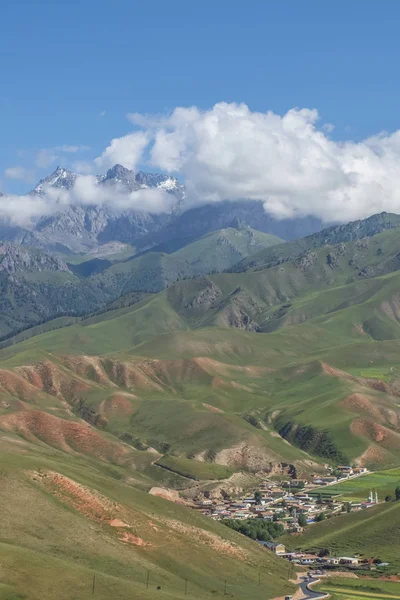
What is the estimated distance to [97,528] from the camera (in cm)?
17750

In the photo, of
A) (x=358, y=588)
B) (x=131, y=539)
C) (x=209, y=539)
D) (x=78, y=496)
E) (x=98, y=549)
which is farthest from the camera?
(x=209, y=539)

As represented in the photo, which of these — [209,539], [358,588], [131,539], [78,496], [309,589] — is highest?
[78,496]

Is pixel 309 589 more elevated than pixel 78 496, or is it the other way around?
pixel 78 496

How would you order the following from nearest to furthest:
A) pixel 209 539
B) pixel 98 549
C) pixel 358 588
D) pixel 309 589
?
pixel 98 549 < pixel 309 589 < pixel 358 588 < pixel 209 539

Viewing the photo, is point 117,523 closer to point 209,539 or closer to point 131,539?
point 131,539

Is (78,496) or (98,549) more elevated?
(78,496)

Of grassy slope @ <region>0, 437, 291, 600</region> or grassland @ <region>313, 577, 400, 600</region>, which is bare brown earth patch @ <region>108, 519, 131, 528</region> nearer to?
grassy slope @ <region>0, 437, 291, 600</region>

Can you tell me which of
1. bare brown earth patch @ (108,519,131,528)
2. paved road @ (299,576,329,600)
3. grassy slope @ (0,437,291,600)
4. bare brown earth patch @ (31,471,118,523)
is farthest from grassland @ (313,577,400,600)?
bare brown earth patch @ (31,471,118,523)

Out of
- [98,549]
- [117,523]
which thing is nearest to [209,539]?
[117,523]

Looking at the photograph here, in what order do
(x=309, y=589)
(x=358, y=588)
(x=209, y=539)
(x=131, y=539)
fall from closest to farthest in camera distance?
(x=131, y=539)
(x=309, y=589)
(x=358, y=588)
(x=209, y=539)

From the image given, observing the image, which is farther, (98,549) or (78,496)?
(78,496)

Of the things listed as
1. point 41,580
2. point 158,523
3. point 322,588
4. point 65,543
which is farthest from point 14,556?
point 322,588

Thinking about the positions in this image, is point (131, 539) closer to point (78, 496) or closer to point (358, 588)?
A: point (78, 496)

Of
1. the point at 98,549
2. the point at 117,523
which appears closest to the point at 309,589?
the point at 117,523
